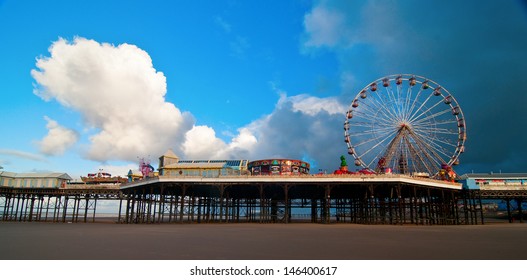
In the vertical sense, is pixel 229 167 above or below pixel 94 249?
above

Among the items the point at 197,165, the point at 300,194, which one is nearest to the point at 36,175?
the point at 197,165

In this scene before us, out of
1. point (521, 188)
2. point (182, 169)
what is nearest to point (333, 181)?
point (182, 169)

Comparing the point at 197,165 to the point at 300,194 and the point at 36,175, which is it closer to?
the point at 300,194

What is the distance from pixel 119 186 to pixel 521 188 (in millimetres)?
66888

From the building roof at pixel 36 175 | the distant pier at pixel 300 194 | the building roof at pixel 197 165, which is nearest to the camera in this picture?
the distant pier at pixel 300 194

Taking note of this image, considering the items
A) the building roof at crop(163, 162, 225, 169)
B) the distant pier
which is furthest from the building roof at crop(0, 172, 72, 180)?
the building roof at crop(163, 162, 225, 169)

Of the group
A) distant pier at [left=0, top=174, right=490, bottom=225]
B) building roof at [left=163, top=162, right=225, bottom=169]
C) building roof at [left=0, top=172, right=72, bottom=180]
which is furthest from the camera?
building roof at [left=0, top=172, right=72, bottom=180]

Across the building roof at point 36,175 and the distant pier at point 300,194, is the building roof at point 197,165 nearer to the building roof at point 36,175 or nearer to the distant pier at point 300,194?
the distant pier at point 300,194

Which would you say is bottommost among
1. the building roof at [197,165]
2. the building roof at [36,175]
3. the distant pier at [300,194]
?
the distant pier at [300,194]

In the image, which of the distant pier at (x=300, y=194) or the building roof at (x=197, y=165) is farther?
the building roof at (x=197, y=165)

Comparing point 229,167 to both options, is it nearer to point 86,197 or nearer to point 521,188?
point 86,197

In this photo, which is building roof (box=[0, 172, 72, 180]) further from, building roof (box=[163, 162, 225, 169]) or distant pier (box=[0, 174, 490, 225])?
building roof (box=[163, 162, 225, 169])

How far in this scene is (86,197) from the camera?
62.0 m

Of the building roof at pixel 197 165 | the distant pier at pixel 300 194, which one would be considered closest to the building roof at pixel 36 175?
the distant pier at pixel 300 194
